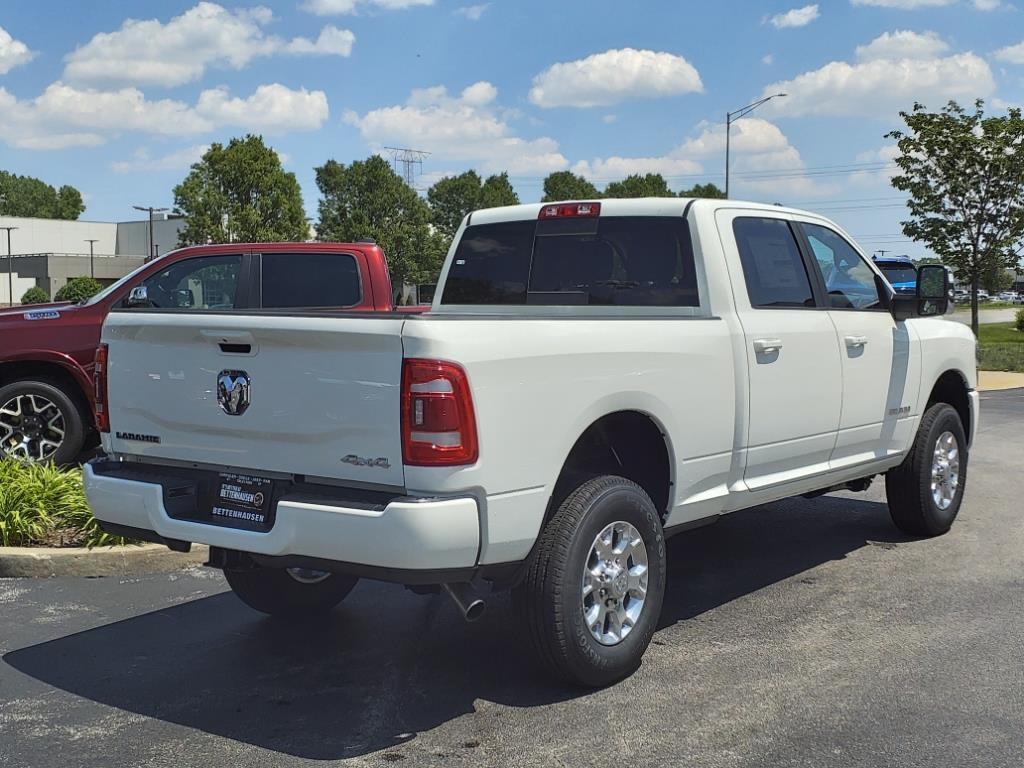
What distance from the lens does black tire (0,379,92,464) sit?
8.91 m

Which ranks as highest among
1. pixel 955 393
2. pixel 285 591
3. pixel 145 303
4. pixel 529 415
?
pixel 145 303

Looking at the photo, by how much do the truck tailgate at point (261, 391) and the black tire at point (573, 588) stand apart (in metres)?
0.75

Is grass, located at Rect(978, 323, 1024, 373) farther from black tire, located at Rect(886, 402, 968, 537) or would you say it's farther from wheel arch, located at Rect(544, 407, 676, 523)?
wheel arch, located at Rect(544, 407, 676, 523)

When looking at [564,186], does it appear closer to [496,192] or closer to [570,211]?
[496,192]

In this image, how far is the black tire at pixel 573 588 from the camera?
14.0 ft

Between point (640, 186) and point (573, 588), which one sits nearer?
point (573, 588)

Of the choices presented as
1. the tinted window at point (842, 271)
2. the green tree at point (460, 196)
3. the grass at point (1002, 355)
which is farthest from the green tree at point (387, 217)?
the tinted window at point (842, 271)

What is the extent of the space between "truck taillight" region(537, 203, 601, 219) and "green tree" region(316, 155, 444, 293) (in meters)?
54.3

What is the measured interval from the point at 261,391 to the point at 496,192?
84.6 metres

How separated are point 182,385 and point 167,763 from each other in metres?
1.46

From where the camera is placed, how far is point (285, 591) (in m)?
5.57

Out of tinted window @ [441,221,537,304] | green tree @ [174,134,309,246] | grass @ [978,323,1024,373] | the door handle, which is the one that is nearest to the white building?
green tree @ [174,134,309,246]

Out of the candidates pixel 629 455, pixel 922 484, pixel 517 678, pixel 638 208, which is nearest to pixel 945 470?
pixel 922 484

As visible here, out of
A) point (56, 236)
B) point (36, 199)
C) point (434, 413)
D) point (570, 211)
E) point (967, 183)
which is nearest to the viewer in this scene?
point (434, 413)
